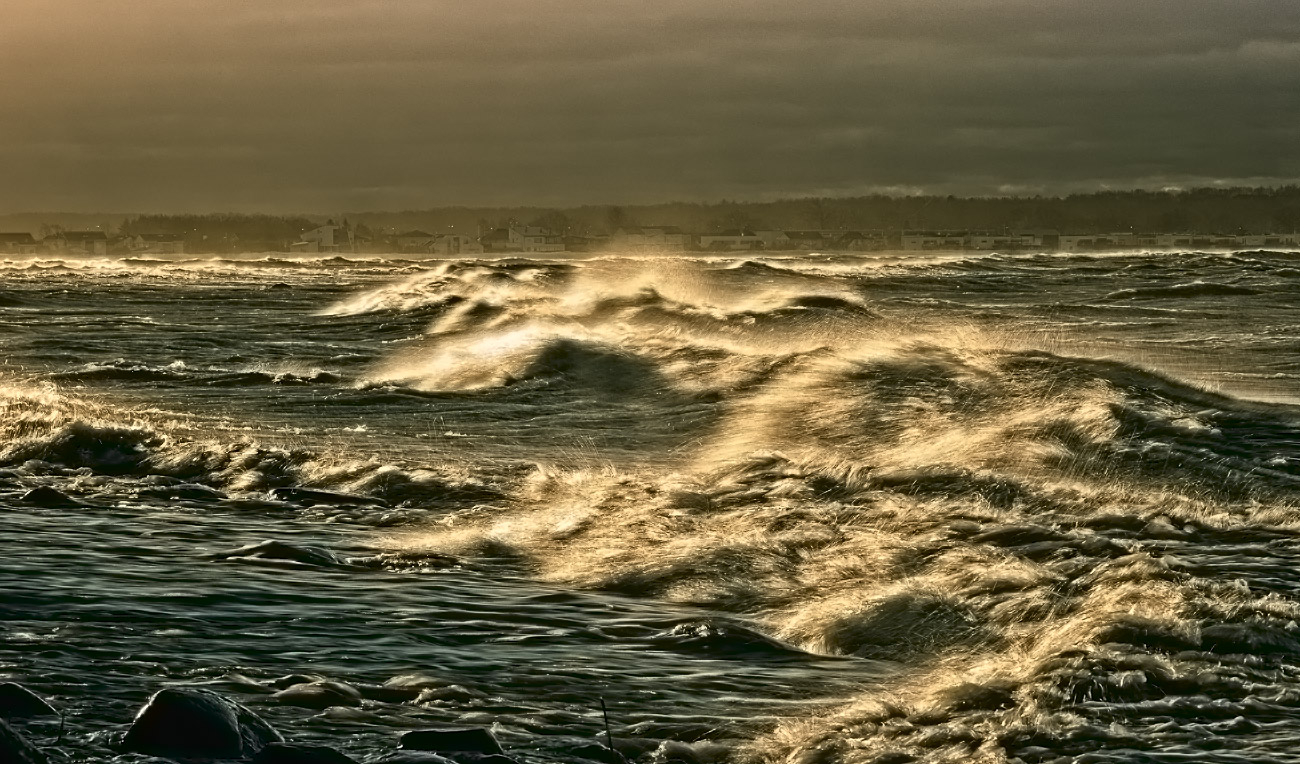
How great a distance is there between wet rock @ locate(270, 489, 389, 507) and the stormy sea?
0.25 ft

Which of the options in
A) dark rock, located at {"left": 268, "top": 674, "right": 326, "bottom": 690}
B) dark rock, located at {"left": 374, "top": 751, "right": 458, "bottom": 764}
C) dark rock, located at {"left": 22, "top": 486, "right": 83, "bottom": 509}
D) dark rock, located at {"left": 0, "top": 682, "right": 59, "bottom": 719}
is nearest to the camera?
dark rock, located at {"left": 374, "top": 751, "right": 458, "bottom": 764}

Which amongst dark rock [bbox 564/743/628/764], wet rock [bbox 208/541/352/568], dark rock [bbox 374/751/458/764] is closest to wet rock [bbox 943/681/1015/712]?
dark rock [bbox 564/743/628/764]

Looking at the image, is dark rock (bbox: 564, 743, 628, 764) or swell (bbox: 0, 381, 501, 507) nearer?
dark rock (bbox: 564, 743, 628, 764)

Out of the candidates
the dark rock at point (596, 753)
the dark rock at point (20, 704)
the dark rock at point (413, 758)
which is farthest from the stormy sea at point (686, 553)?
the dark rock at point (413, 758)

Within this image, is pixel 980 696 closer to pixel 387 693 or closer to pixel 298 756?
pixel 387 693

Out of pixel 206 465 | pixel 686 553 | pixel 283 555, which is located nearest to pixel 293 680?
pixel 283 555

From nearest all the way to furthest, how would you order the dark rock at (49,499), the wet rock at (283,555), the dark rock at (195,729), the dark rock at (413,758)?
the dark rock at (413,758)
the dark rock at (195,729)
the wet rock at (283,555)
the dark rock at (49,499)

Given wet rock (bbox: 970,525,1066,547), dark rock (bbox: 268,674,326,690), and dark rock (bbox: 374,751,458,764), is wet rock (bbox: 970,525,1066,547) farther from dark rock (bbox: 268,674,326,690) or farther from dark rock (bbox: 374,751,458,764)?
dark rock (bbox: 374,751,458,764)

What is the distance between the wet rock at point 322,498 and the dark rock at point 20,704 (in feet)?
25.4

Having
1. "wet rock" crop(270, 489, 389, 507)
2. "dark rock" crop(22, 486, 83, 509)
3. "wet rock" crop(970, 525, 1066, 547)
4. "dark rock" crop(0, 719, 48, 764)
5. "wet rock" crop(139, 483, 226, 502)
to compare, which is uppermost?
"dark rock" crop(0, 719, 48, 764)

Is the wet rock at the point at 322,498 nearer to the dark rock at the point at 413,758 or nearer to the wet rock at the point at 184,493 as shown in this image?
the wet rock at the point at 184,493

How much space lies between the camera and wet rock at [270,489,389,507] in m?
15.5

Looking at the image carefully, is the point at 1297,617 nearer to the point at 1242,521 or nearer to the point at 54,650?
the point at 1242,521

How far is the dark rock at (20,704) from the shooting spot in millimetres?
7422
